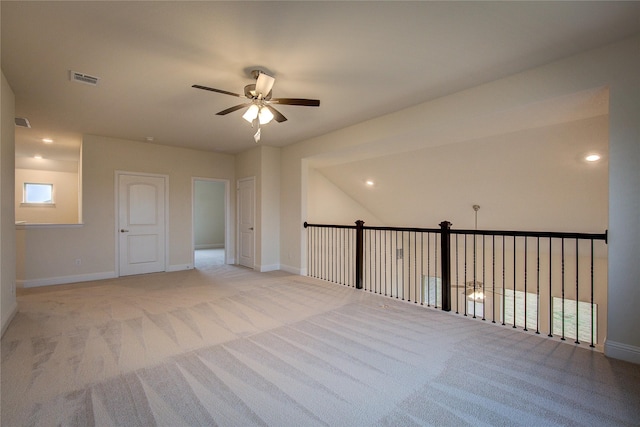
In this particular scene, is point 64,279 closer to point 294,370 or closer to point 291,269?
point 291,269

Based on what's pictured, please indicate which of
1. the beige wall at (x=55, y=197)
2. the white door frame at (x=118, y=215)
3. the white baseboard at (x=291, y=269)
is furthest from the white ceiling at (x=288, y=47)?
the beige wall at (x=55, y=197)

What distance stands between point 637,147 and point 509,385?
2113mm

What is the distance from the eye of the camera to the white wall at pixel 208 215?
10334 millimetres

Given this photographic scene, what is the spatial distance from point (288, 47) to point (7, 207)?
11.3 feet

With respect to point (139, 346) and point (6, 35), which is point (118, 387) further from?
point (6, 35)

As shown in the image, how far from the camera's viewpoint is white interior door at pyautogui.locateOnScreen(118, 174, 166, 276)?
17.7ft

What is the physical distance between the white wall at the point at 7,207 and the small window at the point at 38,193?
6.06m

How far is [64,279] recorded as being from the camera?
4836mm

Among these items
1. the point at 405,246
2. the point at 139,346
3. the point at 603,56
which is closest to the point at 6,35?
the point at 139,346

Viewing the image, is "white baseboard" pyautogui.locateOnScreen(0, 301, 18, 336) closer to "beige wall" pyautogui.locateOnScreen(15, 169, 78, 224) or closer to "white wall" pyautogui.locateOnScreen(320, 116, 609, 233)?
"white wall" pyautogui.locateOnScreen(320, 116, 609, 233)

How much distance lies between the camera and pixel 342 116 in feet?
13.2

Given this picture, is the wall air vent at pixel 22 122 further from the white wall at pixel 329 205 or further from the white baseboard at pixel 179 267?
the white wall at pixel 329 205

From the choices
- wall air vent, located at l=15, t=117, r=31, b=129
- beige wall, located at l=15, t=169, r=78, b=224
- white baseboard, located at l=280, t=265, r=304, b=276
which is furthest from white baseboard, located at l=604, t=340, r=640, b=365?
beige wall, located at l=15, t=169, r=78, b=224

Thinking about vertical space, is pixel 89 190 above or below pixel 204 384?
above
